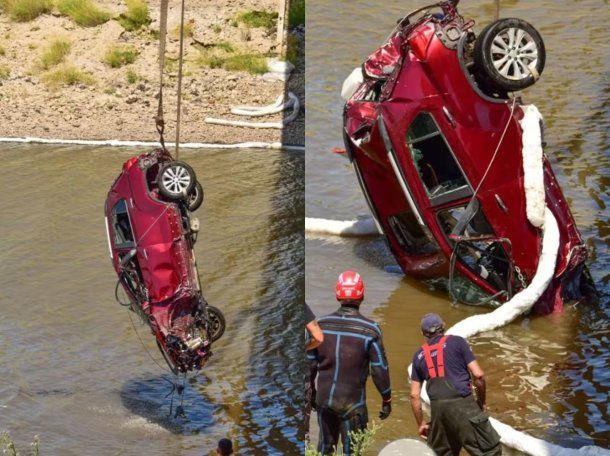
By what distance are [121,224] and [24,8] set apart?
14.1 metres

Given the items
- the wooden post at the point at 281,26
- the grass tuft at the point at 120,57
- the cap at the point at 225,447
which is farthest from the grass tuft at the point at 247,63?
the cap at the point at 225,447

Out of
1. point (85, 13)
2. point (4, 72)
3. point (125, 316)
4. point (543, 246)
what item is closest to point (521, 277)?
point (543, 246)

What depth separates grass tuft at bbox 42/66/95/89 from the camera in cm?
2180

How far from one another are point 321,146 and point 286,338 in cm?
222

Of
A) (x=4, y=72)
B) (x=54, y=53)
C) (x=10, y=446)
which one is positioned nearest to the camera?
(x=10, y=446)

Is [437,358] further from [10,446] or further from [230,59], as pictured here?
[230,59]

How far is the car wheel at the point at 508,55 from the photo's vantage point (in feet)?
31.2

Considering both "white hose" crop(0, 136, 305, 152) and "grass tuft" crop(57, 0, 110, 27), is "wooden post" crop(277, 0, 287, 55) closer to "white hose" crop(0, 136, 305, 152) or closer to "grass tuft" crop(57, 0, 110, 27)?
"white hose" crop(0, 136, 305, 152)

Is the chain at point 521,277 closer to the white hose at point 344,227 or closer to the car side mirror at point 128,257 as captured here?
the white hose at point 344,227

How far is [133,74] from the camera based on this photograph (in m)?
21.6

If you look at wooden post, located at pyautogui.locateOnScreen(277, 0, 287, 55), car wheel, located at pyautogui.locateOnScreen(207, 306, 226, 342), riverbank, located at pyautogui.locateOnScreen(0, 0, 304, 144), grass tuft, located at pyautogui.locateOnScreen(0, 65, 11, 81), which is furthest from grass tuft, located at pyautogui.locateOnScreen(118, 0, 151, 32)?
car wheel, located at pyautogui.locateOnScreen(207, 306, 226, 342)

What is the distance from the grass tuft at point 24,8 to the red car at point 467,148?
568 inches

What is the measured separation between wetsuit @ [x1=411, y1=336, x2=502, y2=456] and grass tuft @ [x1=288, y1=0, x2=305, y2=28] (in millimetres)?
14967

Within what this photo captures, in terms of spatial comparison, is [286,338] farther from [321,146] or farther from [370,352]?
[370,352]
